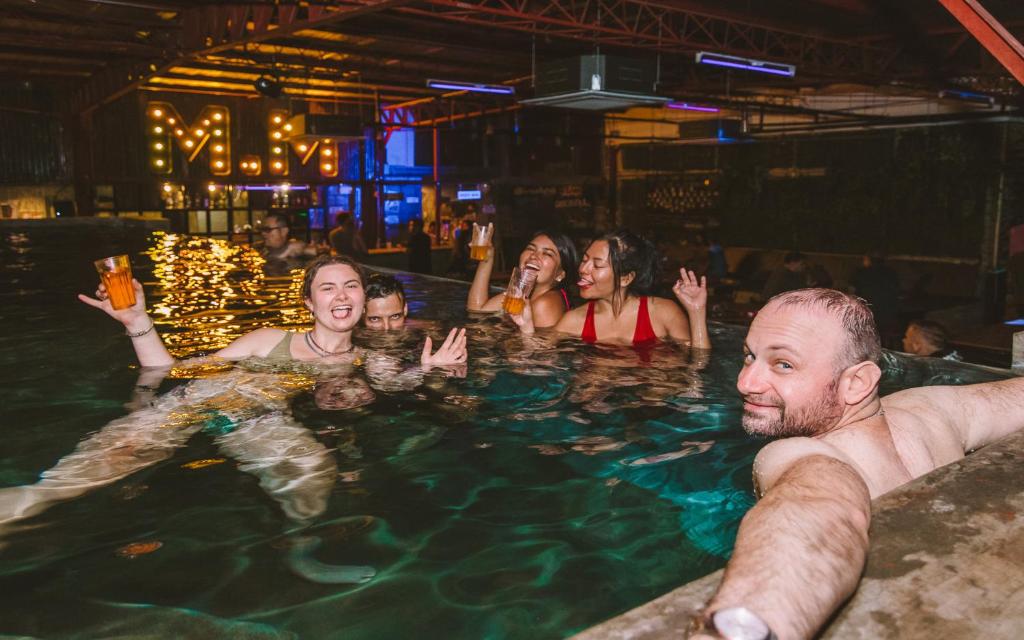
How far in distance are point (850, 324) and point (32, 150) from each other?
17.7 meters

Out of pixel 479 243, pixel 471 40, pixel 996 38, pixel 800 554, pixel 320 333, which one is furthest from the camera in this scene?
pixel 471 40

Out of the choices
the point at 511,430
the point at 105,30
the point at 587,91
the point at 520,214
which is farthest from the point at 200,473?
the point at 520,214

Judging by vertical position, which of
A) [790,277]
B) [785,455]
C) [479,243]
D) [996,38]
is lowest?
[790,277]

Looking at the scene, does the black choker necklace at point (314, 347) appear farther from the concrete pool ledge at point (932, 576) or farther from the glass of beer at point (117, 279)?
the concrete pool ledge at point (932, 576)

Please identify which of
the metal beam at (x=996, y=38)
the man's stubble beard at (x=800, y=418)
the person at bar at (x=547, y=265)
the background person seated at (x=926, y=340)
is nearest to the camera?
the man's stubble beard at (x=800, y=418)

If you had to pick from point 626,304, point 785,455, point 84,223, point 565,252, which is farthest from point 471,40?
point 785,455

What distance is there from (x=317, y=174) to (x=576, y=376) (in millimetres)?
15254

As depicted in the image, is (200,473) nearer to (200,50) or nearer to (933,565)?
(933,565)

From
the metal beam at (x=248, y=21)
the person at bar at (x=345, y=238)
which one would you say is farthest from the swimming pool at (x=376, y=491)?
the person at bar at (x=345, y=238)

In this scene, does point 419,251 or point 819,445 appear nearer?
point 819,445

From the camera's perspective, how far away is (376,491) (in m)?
2.72

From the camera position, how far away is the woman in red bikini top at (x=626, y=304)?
4723 mm

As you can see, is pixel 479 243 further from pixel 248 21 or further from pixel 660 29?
pixel 248 21

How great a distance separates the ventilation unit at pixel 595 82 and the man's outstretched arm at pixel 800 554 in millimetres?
6470
